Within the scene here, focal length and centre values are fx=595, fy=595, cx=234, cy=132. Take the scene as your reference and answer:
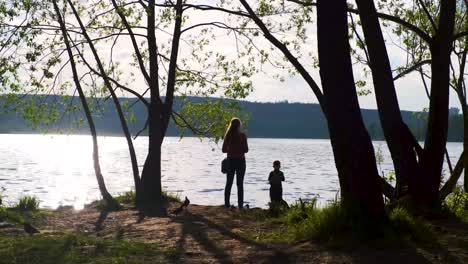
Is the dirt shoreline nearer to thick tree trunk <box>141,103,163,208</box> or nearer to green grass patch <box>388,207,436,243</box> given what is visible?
green grass patch <box>388,207,436,243</box>

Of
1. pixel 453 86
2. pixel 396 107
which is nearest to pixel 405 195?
pixel 396 107

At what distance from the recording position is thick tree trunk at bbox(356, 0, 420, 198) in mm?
10156

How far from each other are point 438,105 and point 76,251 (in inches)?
255

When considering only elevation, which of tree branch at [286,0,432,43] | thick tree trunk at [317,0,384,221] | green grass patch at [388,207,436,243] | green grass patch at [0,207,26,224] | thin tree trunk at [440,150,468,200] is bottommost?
green grass patch at [0,207,26,224]

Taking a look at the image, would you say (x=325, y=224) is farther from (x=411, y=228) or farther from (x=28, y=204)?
(x=28, y=204)

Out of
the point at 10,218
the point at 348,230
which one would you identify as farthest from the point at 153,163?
the point at 348,230

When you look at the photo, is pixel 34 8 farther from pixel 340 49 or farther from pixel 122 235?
pixel 340 49

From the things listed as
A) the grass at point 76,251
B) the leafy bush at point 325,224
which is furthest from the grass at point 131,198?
the leafy bush at point 325,224

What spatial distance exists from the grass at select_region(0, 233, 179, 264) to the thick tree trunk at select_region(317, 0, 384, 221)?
2582 millimetres

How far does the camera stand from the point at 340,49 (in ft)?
25.8

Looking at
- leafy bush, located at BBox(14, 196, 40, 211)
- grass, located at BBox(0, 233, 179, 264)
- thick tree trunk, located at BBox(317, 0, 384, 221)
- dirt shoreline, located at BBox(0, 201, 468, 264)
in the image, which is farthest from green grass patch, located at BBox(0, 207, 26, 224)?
thick tree trunk, located at BBox(317, 0, 384, 221)

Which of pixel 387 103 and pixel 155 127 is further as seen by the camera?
pixel 155 127

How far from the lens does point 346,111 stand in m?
7.85

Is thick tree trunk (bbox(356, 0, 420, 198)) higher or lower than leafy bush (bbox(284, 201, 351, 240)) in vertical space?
higher
